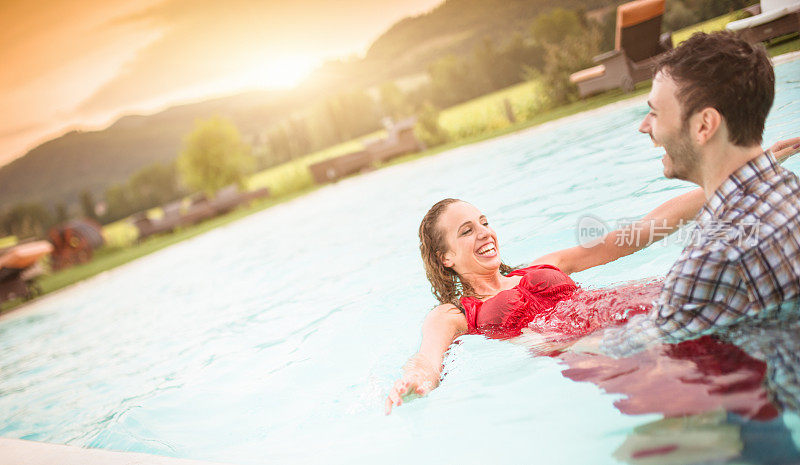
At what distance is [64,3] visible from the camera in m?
18.4

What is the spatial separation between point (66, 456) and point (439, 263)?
6.87ft

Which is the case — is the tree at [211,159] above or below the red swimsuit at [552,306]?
above

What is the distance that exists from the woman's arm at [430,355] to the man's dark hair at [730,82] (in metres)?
1.31

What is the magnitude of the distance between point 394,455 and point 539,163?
5.66 m

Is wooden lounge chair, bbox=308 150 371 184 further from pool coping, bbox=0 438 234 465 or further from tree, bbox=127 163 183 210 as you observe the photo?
tree, bbox=127 163 183 210

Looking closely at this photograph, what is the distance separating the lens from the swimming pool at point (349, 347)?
7.07ft

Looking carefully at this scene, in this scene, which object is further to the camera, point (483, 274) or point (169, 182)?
point (169, 182)

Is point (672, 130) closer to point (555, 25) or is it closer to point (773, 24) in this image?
point (773, 24)

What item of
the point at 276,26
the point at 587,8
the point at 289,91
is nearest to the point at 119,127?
the point at 289,91

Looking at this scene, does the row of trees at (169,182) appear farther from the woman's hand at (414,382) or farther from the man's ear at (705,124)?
the man's ear at (705,124)

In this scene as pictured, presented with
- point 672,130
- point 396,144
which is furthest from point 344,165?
point 672,130

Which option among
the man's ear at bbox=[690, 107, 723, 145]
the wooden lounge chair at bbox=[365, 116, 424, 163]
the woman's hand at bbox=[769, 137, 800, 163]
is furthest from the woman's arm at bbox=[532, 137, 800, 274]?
the wooden lounge chair at bbox=[365, 116, 424, 163]

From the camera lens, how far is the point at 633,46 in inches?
368

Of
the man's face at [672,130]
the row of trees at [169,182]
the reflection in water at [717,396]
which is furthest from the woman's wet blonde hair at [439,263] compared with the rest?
the row of trees at [169,182]
